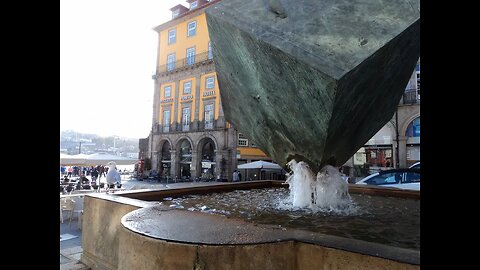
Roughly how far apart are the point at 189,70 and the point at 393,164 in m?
19.0

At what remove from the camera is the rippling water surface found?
10.6ft

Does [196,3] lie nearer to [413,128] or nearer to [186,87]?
[186,87]

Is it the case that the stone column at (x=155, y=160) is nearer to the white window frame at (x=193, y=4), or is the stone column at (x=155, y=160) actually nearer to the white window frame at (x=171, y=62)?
the white window frame at (x=171, y=62)

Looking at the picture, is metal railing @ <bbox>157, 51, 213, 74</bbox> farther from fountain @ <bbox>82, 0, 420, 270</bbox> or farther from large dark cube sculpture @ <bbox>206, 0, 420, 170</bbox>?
large dark cube sculpture @ <bbox>206, 0, 420, 170</bbox>

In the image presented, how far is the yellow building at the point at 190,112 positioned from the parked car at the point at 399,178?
18.7m

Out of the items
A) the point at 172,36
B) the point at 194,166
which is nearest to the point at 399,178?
the point at 194,166

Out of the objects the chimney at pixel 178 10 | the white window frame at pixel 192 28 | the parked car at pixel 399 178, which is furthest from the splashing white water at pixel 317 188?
the chimney at pixel 178 10

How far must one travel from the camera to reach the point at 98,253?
390 cm

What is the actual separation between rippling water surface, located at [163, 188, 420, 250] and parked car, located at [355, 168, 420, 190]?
88.8 inches

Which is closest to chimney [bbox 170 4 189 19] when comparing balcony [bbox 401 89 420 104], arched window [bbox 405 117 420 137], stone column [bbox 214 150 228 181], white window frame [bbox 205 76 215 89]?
white window frame [bbox 205 76 215 89]
